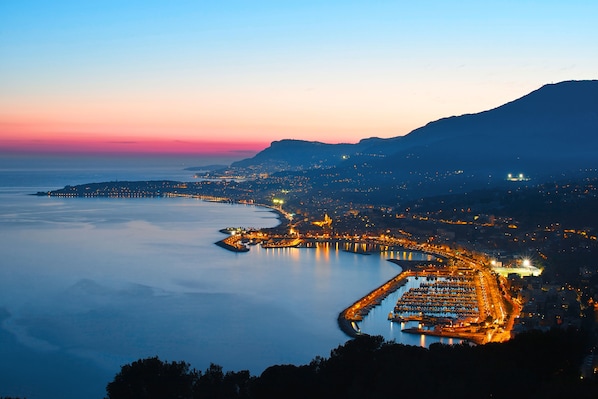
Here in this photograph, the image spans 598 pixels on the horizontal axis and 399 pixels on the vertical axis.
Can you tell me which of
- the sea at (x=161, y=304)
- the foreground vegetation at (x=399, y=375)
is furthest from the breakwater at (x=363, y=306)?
the foreground vegetation at (x=399, y=375)

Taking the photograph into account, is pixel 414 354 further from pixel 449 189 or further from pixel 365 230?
pixel 449 189

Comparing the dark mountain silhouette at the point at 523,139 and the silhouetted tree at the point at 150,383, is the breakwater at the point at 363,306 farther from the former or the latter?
the dark mountain silhouette at the point at 523,139

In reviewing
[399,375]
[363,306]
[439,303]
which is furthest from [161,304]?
[399,375]

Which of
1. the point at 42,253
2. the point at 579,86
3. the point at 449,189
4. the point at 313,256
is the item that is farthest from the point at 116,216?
the point at 579,86

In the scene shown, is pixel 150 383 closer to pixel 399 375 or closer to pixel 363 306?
pixel 399 375

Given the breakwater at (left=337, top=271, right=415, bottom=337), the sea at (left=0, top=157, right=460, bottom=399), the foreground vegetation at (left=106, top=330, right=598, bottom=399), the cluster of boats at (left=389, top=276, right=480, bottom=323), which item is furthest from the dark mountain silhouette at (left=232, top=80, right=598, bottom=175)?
the foreground vegetation at (left=106, top=330, right=598, bottom=399)
